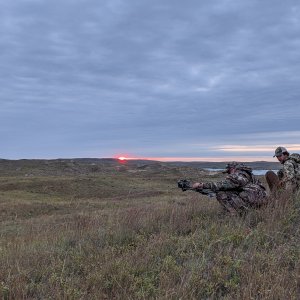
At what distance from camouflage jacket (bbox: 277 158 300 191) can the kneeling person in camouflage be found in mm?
804

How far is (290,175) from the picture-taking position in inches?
310

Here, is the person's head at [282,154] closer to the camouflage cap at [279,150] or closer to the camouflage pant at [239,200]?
the camouflage cap at [279,150]

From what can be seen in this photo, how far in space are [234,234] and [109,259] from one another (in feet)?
5.79

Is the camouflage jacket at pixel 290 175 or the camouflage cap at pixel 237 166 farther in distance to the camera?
the camouflage jacket at pixel 290 175

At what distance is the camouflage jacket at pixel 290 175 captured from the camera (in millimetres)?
7812

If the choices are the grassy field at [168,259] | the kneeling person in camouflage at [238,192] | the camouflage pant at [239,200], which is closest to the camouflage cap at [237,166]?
the kneeling person in camouflage at [238,192]

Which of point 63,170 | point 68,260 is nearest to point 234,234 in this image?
point 68,260

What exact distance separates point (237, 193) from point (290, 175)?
4.68ft

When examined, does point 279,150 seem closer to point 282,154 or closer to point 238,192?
point 282,154

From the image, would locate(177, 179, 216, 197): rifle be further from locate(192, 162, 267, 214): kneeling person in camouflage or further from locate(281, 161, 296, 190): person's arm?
locate(281, 161, 296, 190): person's arm

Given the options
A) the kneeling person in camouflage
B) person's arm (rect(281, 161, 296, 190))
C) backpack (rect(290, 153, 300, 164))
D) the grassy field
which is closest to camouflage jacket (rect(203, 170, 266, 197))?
the kneeling person in camouflage

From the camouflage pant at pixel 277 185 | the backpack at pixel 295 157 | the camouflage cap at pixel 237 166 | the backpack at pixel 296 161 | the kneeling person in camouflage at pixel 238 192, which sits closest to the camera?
the kneeling person in camouflage at pixel 238 192

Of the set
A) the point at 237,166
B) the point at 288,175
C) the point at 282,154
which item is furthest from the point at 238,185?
the point at 282,154

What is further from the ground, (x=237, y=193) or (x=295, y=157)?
(x=295, y=157)
